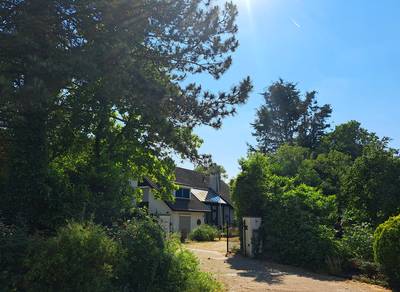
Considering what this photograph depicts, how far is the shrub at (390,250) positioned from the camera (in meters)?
11.6

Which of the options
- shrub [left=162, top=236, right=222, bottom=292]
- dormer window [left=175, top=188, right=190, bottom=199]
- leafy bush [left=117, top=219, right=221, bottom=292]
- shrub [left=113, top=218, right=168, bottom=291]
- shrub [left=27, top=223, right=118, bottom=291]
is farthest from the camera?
dormer window [left=175, top=188, right=190, bottom=199]

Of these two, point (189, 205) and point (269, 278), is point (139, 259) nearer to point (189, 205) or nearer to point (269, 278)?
point (269, 278)

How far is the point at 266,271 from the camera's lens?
14.8 metres

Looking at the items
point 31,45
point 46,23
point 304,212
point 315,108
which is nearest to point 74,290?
point 31,45

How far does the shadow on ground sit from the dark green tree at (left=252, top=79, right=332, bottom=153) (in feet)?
108

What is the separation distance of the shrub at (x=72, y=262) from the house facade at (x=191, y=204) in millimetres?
25588

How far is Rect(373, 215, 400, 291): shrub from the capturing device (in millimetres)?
11578

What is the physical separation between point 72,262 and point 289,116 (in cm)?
4491

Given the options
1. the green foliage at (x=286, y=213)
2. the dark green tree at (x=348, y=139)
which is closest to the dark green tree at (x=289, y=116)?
the dark green tree at (x=348, y=139)

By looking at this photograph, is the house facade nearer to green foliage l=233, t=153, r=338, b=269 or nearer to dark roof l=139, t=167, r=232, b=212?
dark roof l=139, t=167, r=232, b=212

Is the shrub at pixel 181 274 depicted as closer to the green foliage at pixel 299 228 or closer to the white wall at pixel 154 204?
the green foliage at pixel 299 228

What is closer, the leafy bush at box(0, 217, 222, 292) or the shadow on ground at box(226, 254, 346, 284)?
the leafy bush at box(0, 217, 222, 292)

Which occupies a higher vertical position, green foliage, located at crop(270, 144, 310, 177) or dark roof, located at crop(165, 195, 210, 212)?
green foliage, located at crop(270, 144, 310, 177)

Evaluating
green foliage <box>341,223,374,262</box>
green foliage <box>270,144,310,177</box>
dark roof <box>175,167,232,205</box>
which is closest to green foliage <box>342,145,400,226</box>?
green foliage <box>341,223,374,262</box>
